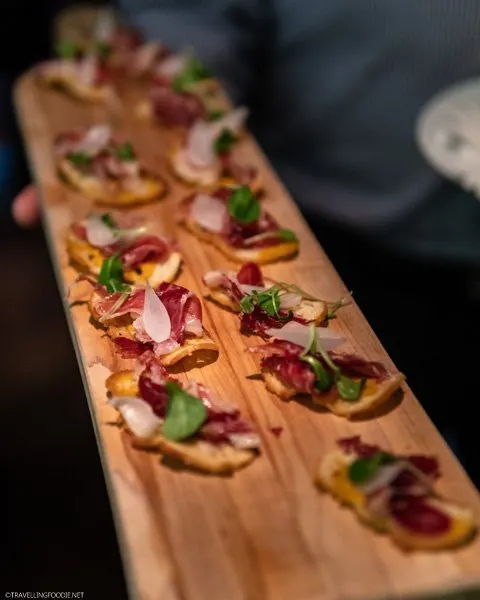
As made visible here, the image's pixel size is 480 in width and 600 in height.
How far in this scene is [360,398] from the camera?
0.90 m

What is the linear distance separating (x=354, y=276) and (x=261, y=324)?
1.26 feet

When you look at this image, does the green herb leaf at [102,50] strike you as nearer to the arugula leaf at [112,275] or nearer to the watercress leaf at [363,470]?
the arugula leaf at [112,275]

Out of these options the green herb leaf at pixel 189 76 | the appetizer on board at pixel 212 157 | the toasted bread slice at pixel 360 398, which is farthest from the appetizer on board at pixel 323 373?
the green herb leaf at pixel 189 76

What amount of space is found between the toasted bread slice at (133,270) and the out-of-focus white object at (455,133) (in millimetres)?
580

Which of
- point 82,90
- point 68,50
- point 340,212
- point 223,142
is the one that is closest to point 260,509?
point 223,142

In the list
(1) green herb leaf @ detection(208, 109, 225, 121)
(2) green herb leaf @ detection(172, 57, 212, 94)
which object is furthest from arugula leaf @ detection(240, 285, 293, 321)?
(2) green herb leaf @ detection(172, 57, 212, 94)

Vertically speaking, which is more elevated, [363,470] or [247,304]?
[247,304]

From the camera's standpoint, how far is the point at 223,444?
2.78ft

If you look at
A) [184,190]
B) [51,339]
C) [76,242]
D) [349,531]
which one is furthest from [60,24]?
[349,531]

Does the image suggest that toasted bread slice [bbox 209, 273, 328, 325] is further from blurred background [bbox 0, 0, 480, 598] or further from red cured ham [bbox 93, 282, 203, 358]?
blurred background [bbox 0, 0, 480, 598]

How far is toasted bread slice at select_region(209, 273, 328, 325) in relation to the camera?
3.38 ft

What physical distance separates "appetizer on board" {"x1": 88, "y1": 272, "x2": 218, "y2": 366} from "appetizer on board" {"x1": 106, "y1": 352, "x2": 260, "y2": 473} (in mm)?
77

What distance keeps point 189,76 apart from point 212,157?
353mm

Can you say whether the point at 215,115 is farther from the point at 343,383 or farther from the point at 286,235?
the point at 343,383
